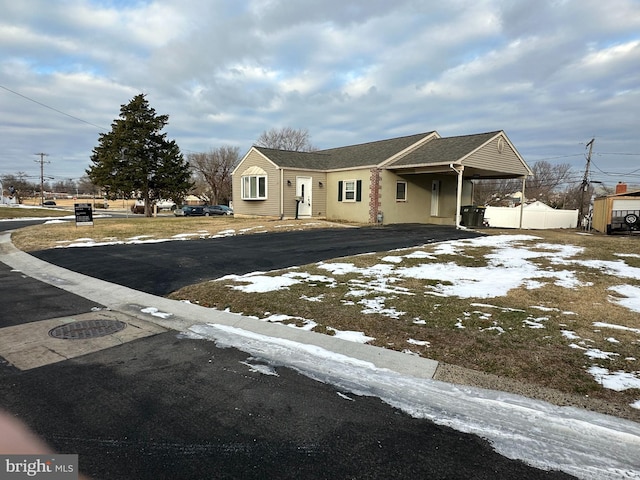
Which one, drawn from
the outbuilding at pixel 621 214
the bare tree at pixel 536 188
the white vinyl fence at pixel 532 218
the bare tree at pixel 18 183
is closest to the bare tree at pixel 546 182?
the bare tree at pixel 536 188

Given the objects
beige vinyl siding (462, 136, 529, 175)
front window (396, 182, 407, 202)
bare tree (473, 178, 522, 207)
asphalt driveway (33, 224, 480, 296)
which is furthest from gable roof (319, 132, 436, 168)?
bare tree (473, 178, 522, 207)

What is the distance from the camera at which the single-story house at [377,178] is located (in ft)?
59.7

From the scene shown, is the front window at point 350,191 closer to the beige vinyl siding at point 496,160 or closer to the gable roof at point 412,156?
the gable roof at point 412,156

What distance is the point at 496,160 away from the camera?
18.1 m

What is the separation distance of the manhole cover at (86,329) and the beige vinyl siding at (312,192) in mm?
15878

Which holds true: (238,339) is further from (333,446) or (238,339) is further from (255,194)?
(255,194)

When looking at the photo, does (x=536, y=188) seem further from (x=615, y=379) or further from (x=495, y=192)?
(x=615, y=379)

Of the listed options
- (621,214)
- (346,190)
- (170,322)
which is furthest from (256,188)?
(621,214)

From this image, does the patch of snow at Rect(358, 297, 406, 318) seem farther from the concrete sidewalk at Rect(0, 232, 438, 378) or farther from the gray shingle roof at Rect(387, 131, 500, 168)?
the gray shingle roof at Rect(387, 131, 500, 168)

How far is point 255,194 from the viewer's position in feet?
71.3

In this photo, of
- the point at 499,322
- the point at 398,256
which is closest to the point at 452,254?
the point at 398,256

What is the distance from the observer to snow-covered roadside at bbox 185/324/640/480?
238 cm

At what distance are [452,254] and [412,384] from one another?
712 cm

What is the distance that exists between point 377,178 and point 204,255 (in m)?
11.4
